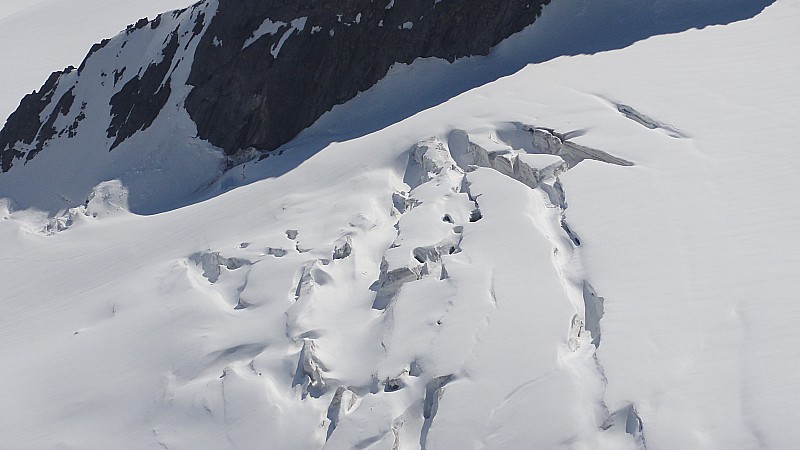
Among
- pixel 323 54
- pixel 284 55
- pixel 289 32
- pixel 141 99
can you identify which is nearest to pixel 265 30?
pixel 289 32

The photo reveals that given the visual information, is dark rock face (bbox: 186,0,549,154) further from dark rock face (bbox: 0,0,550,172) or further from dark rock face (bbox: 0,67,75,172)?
dark rock face (bbox: 0,67,75,172)

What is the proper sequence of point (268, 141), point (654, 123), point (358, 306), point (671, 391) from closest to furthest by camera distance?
point (671, 391), point (358, 306), point (654, 123), point (268, 141)

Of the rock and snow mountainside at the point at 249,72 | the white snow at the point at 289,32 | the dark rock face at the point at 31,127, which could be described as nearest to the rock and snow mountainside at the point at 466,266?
the rock and snow mountainside at the point at 249,72

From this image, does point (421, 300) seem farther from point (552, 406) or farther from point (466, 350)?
point (552, 406)

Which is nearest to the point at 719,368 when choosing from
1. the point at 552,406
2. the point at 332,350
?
the point at 552,406

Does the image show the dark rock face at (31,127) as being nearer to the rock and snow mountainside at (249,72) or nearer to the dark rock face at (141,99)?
the rock and snow mountainside at (249,72)

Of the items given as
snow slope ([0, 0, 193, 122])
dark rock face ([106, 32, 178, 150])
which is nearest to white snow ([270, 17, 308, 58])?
dark rock face ([106, 32, 178, 150])
